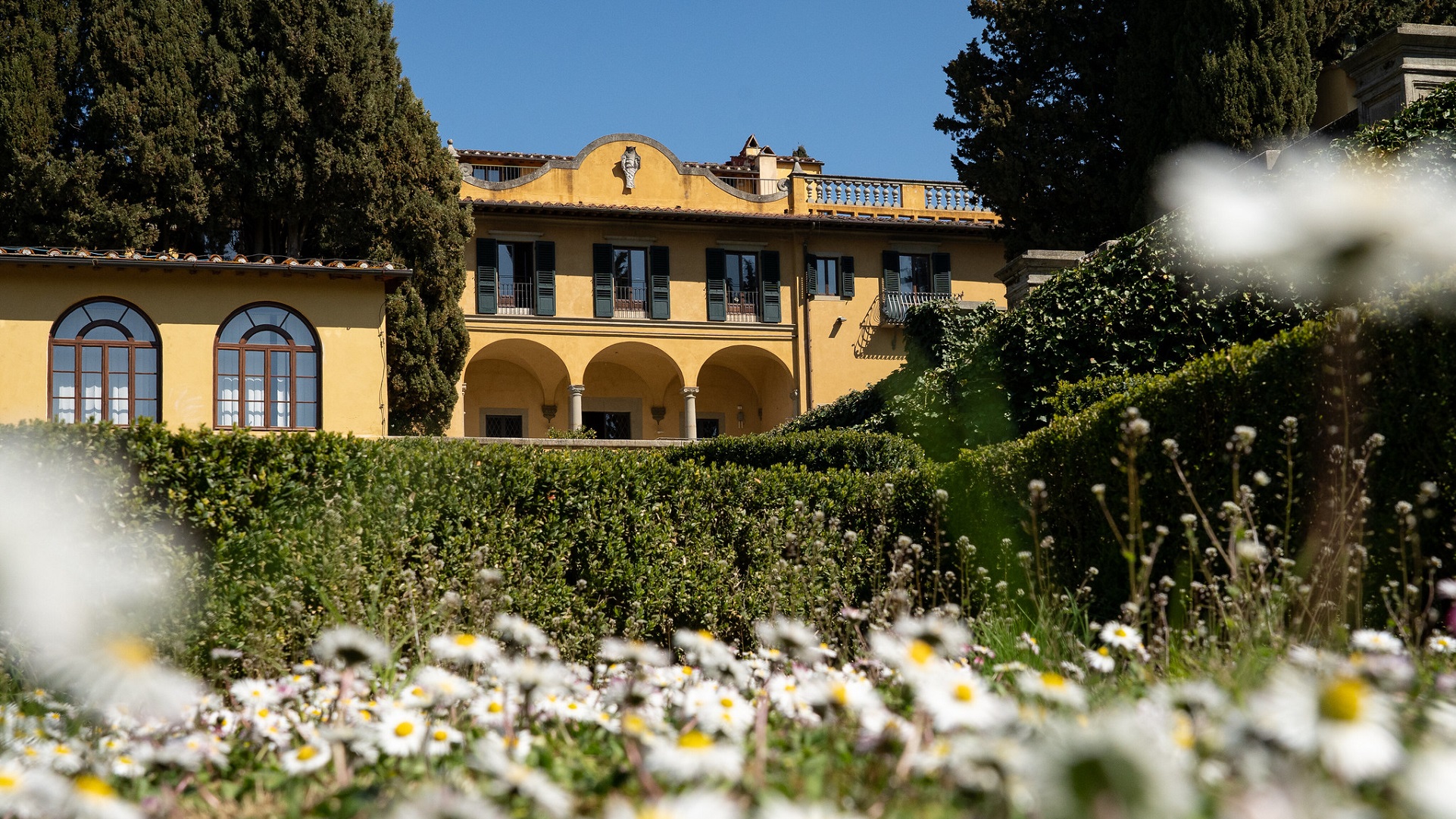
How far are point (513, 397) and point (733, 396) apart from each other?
565 centimetres

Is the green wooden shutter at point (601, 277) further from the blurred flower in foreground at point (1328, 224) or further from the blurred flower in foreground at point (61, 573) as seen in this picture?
the blurred flower in foreground at point (61, 573)

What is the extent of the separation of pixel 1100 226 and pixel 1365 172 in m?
10.5

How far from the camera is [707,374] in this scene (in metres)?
27.4

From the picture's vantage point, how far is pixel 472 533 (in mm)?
5895

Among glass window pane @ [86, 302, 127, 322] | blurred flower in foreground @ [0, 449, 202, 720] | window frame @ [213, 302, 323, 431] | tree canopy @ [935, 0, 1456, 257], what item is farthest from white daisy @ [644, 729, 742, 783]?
tree canopy @ [935, 0, 1456, 257]

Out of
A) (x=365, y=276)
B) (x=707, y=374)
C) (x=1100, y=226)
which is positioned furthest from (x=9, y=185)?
(x=1100, y=226)

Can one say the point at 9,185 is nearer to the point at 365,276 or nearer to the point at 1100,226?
the point at 365,276

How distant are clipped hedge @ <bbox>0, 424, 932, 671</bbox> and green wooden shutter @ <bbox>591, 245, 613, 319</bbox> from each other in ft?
55.3

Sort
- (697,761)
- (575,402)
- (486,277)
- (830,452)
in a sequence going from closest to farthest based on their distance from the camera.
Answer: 1. (697,761)
2. (830,452)
3. (486,277)
4. (575,402)

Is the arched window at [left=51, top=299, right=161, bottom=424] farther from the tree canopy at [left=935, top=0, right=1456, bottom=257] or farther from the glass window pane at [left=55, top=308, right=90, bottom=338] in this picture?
the tree canopy at [left=935, top=0, right=1456, bottom=257]

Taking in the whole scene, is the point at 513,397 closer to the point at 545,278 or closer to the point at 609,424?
the point at 609,424

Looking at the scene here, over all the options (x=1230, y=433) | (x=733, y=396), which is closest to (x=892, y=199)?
(x=733, y=396)

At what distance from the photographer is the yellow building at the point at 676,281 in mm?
23484

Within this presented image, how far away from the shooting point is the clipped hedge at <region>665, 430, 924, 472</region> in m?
9.70
